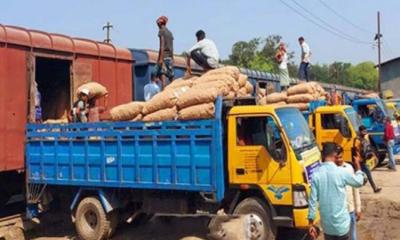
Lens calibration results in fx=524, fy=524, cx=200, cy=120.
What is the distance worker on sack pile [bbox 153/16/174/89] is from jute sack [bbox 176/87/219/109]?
2.91 m

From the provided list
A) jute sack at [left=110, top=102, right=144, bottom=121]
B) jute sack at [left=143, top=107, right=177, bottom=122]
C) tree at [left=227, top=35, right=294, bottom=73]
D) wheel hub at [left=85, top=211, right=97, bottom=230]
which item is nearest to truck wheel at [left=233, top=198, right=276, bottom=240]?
jute sack at [left=143, top=107, right=177, bottom=122]

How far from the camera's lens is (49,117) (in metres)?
12.4

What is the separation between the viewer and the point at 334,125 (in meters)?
Result: 13.2

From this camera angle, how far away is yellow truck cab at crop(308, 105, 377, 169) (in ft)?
43.0

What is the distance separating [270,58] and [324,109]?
56931 millimetres

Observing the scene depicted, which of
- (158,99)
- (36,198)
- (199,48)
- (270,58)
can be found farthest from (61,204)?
(270,58)

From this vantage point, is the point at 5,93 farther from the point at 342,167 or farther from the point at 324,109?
the point at 324,109

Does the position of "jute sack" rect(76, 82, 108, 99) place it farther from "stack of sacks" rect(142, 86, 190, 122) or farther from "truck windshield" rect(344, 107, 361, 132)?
"truck windshield" rect(344, 107, 361, 132)

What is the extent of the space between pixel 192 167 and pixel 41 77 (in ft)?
21.4

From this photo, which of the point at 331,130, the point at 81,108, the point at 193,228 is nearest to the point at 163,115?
the point at 193,228

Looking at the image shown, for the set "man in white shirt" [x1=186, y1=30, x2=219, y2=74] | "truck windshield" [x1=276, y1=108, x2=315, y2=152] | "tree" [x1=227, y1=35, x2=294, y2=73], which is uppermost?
"tree" [x1=227, y1=35, x2=294, y2=73]

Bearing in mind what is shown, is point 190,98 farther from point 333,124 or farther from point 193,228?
point 333,124

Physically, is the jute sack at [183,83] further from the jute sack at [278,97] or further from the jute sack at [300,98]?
the jute sack at [300,98]

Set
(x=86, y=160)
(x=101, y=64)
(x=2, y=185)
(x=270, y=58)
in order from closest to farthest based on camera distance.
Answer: (x=86, y=160)
(x=2, y=185)
(x=101, y=64)
(x=270, y=58)
